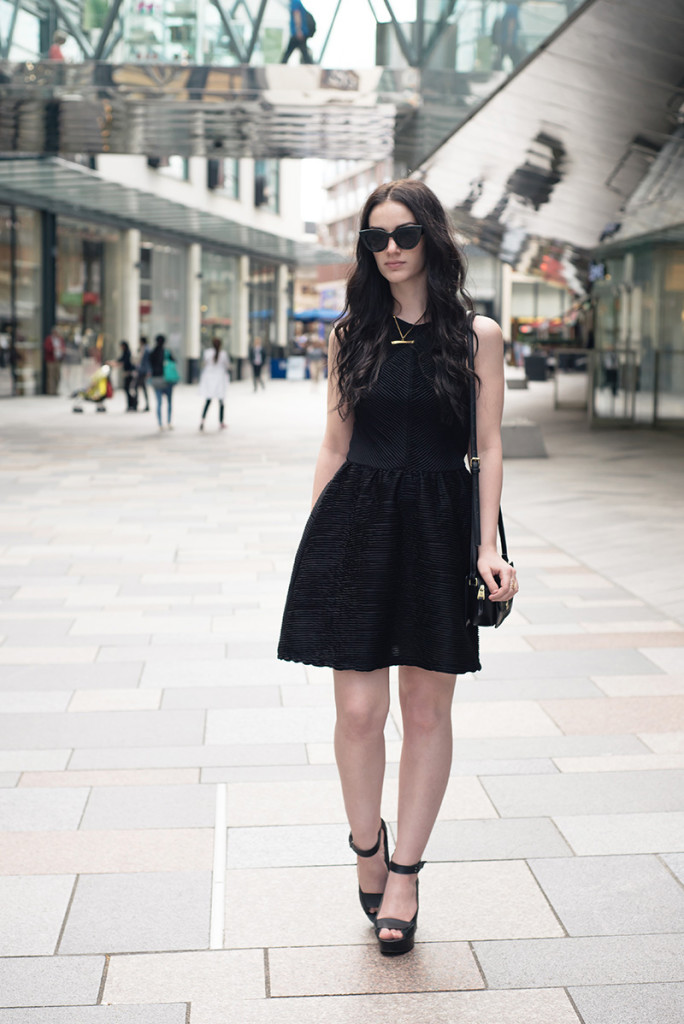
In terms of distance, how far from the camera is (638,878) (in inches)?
134

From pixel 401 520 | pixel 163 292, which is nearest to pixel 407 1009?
pixel 401 520

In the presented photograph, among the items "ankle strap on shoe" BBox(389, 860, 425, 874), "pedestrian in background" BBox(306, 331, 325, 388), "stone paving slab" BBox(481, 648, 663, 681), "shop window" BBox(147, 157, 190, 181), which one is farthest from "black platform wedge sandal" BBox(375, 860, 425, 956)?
"pedestrian in background" BBox(306, 331, 325, 388)

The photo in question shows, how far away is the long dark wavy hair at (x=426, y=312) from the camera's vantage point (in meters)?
2.96

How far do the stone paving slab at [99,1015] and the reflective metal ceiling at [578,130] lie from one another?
8.41 metres

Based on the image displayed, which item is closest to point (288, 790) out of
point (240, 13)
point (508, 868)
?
point (508, 868)

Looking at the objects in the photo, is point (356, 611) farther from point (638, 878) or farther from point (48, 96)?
point (48, 96)

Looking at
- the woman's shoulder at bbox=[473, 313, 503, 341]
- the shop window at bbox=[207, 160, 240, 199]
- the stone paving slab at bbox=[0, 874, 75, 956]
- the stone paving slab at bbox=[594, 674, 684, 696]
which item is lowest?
the stone paving slab at bbox=[0, 874, 75, 956]

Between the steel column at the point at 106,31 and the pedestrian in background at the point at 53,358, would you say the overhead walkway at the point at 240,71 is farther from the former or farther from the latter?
the pedestrian in background at the point at 53,358

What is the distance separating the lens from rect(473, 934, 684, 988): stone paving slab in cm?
286

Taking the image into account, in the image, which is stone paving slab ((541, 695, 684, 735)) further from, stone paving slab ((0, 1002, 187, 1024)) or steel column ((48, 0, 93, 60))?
steel column ((48, 0, 93, 60))

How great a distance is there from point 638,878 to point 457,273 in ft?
5.64

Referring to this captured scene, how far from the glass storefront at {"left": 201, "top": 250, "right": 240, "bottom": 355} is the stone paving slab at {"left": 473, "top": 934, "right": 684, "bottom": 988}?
42.9 meters

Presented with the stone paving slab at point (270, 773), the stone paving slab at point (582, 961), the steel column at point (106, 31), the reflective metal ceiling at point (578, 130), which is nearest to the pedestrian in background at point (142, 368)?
the reflective metal ceiling at point (578, 130)

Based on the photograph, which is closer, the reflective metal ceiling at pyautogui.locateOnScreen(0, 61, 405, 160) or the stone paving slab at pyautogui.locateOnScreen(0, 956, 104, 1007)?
the stone paving slab at pyautogui.locateOnScreen(0, 956, 104, 1007)
